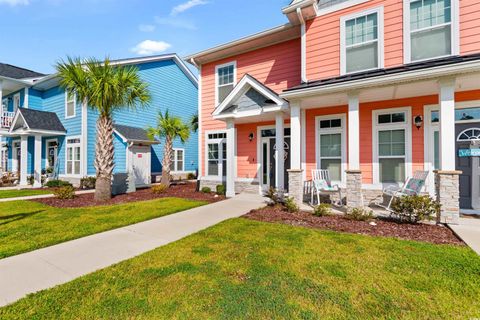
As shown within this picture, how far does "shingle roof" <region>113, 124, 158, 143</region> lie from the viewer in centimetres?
1368

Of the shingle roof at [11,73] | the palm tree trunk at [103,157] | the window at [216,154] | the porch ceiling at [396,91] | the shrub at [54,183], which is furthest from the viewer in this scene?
the shingle roof at [11,73]

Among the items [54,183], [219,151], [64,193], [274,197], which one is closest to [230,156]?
[219,151]

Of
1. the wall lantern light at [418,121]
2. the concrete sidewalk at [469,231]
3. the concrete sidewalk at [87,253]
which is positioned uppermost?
the wall lantern light at [418,121]

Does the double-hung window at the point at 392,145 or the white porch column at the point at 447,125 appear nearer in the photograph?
the white porch column at the point at 447,125

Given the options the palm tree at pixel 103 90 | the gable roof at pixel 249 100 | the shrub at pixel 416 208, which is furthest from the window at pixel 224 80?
the shrub at pixel 416 208

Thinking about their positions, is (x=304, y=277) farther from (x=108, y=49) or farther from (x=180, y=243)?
(x=108, y=49)

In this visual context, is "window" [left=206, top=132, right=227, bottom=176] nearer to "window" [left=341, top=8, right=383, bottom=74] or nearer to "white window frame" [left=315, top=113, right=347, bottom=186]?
"white window frame" [left=315, top=113, right=347, bottom=186]

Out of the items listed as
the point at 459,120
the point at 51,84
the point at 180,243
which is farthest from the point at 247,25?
the point at 51,84

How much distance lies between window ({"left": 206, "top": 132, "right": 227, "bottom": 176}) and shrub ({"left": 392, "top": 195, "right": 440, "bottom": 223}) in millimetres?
7087

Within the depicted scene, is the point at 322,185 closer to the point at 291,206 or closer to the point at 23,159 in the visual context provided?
the point at 291,206

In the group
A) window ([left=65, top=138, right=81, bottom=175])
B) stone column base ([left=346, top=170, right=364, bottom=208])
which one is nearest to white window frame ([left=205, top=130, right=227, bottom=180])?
stone column base ([left=346, top=170, right=364, bottom=208])

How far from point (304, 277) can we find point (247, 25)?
10.7 metres

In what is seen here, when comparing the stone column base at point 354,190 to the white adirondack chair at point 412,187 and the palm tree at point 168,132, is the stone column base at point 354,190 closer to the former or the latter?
the white adirondack chair at point 412,187

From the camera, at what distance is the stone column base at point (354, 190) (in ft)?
21.7
